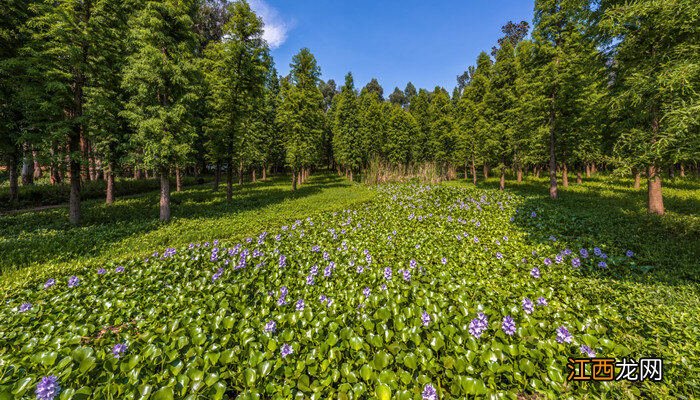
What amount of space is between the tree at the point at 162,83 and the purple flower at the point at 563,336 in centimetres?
1358

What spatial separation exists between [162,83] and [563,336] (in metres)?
15.3

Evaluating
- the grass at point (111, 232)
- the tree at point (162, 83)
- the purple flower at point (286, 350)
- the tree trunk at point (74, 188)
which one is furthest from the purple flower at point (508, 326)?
the tree trunk at point (74, 188)

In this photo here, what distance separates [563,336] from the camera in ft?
10.5

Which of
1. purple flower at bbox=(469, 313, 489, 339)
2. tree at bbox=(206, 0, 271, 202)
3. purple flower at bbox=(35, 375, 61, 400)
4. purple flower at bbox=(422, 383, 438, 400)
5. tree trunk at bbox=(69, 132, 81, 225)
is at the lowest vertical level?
purple flower at bbox=(422, 383, 438, 400)

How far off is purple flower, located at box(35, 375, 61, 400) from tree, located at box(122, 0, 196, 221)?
36.0ft

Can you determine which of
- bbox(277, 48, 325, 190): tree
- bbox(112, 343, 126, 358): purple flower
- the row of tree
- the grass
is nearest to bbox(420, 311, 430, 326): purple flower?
bbox(112, 343, 126, 358): purple flower

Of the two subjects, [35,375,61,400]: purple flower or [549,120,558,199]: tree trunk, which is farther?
[549,120,558,199]: tree trunk

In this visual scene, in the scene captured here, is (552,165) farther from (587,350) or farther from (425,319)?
(425,319)

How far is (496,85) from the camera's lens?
20266 mm

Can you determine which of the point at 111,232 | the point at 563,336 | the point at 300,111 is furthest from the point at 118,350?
the point at 300,111

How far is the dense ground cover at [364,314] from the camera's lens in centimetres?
289

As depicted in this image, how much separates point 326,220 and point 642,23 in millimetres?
11299

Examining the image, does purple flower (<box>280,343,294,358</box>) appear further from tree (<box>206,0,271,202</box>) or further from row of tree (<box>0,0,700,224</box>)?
tree (<box>206,0,271,202</box>)

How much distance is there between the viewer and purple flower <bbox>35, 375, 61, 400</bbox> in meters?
2.21
